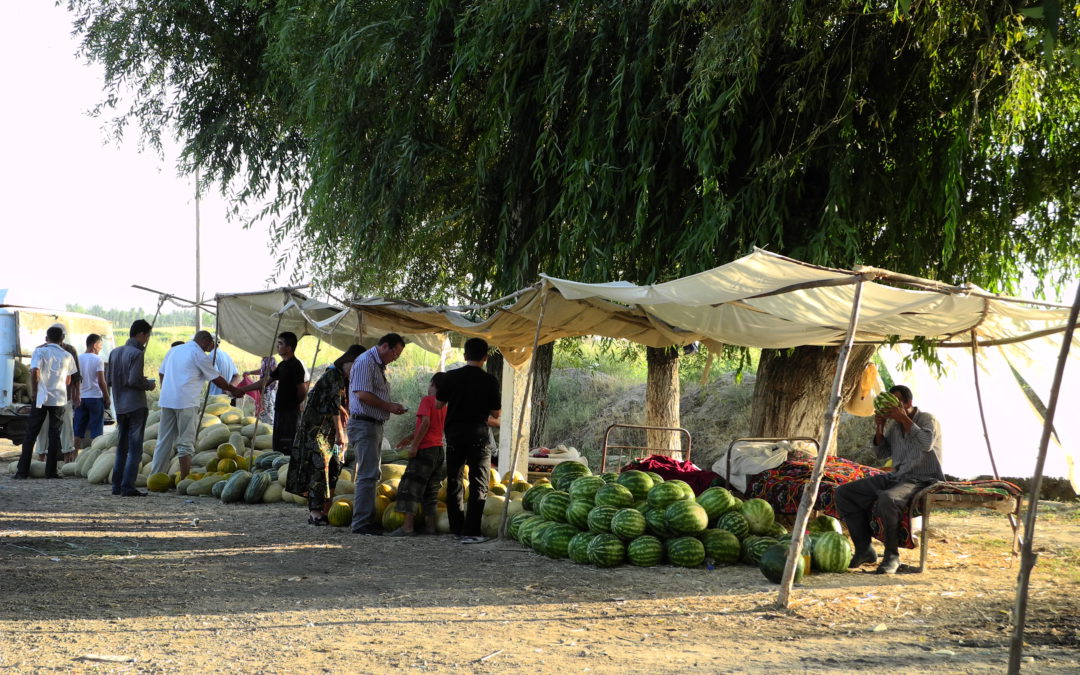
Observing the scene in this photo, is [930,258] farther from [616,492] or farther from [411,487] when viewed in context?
[411,487]

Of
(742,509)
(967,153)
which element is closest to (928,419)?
(742,509)

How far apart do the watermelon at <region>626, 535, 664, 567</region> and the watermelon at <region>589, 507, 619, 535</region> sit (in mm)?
263

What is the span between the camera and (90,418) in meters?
15.3

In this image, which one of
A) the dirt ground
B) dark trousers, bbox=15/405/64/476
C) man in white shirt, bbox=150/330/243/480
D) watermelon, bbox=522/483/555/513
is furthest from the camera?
dark trousers, bbox=15/405/64/476

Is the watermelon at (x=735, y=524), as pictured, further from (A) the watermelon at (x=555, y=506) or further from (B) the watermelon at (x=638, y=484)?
(A) the watermelon at (x=555, y=506)

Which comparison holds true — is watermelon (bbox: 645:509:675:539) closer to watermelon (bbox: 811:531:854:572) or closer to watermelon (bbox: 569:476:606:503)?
watermelon (bbox: 569:476:606:503)

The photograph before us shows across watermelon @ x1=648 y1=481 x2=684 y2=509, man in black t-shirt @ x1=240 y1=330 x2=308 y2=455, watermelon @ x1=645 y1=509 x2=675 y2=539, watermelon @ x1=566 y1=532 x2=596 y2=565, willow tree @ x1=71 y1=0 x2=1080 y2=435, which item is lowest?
watermelon @ x1=566 y1=532 x2=596 y2=565

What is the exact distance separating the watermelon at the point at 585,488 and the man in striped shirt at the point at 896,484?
203 centimetres

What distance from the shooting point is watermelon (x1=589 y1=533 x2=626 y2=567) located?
7828 mm

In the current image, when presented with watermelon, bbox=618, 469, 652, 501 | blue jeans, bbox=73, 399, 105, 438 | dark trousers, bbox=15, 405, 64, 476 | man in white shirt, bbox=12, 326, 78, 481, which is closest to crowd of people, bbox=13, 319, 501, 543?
watermelon, bbox=618, 469, 652, 501

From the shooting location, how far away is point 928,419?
823cm

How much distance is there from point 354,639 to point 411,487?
13.0 ft

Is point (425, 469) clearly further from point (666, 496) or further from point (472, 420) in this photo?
point (666, 496)

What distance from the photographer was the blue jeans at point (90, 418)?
591 inches
